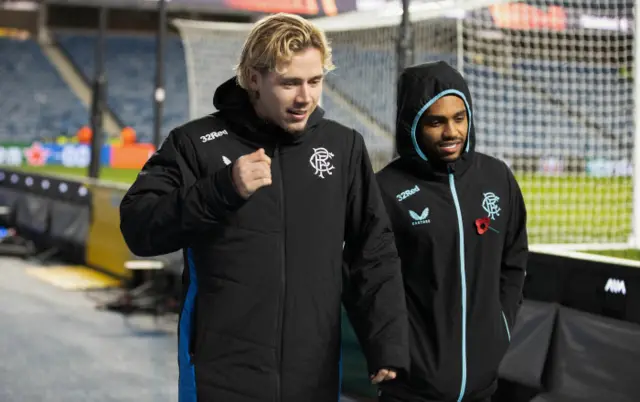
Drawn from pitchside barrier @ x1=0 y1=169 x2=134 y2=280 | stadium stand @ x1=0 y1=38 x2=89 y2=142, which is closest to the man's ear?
pitchside barrier @ x1=0 y1=169 x2=134 y2=280

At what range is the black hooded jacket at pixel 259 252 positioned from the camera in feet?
9.00

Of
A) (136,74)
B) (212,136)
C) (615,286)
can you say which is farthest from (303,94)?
(136,74)

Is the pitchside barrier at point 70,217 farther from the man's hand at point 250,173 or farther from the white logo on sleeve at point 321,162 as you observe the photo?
the man's hand at point 250,173

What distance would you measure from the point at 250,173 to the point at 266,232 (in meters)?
A: 0.25

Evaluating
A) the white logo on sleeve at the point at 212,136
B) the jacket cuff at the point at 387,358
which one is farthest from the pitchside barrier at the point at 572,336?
the white logo on sleeve at the point at 212,136

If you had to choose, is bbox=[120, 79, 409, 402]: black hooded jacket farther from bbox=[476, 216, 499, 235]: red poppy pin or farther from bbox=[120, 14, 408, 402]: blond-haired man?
bbox=[476, 216, 499, 235]: red poppy pin

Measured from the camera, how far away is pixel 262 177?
8.38 feet

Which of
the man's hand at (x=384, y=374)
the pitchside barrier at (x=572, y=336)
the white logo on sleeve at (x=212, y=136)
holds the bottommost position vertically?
the pitchside barrier at (x=572, y=336)

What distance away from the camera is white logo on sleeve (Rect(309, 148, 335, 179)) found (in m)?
2.82

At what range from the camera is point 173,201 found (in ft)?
8.72

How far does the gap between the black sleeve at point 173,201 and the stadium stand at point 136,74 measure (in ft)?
115

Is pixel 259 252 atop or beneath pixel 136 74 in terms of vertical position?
beneath

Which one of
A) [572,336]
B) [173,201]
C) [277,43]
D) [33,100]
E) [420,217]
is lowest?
[572,336]

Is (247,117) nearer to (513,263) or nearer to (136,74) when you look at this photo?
(513,263)
